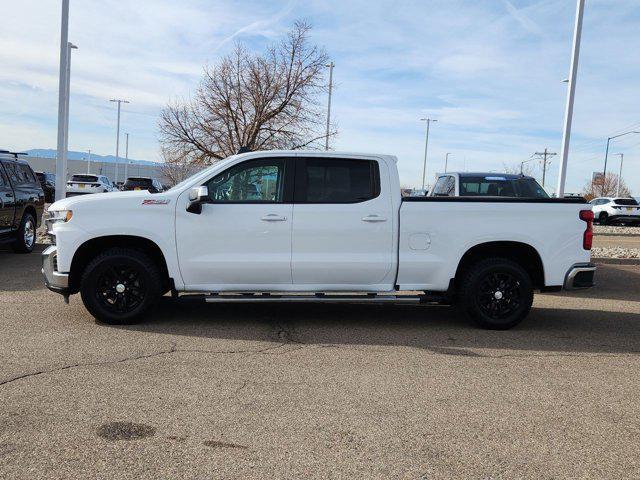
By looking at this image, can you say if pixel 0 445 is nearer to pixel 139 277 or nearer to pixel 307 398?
pixel 307 398

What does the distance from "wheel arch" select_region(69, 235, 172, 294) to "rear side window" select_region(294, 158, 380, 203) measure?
5.58 feet

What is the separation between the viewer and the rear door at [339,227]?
267 inches

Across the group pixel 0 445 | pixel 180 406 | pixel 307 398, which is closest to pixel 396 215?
pixel 307 398

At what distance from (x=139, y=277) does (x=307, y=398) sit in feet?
9.63

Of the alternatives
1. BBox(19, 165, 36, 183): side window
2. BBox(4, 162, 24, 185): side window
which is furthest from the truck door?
BBox(19, 165, 36, 183): side window

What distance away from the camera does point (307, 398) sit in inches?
181

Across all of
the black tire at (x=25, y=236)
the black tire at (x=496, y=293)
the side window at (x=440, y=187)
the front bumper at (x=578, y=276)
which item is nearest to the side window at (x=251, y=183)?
the black tire at (x=496, y=293)

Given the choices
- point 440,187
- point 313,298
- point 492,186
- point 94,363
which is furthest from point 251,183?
point 440,187

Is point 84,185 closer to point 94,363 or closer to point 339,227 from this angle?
point 339,227

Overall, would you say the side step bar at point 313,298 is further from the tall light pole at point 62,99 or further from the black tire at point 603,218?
the black tire at point 603,218

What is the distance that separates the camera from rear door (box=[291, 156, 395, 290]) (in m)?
6.79

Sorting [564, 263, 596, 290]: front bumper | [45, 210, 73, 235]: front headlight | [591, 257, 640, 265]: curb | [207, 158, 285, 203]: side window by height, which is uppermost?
[207, 158, 285, 203]: side window

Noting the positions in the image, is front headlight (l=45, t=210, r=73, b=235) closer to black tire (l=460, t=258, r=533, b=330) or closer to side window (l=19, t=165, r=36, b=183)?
black tire (l=460, t=258, r=533, b=330)

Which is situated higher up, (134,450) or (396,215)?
(396,215)
